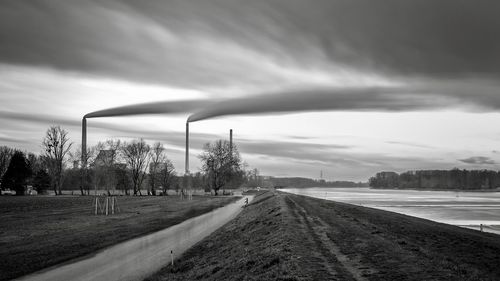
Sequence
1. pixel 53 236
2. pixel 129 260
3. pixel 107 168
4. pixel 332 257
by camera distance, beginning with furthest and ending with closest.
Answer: pixel 107 168
pixel 53 236
pixel 129 260
pixel 332 257

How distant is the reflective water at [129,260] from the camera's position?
2088cm

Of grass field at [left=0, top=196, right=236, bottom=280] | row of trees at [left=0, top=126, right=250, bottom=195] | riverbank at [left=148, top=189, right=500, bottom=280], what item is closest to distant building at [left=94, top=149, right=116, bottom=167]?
row of trees at [left=0, top=126, right=250, bottom=195]

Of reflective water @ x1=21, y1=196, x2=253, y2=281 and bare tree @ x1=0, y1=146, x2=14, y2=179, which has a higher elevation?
bare tree @ x1=0, y1=146, x2=14, y2=179

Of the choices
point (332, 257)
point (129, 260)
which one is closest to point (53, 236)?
point (129, 260)

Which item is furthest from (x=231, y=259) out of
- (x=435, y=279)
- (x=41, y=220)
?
(x=41, y=220)

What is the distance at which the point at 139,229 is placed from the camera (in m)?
38.9

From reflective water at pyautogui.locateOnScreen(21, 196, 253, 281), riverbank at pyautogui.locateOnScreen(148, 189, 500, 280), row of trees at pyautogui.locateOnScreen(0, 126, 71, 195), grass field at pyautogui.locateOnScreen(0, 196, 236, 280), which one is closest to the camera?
riverbank at pyautogui.locateOnScreen(148, 189, 500, 280)

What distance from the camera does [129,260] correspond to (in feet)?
80.6

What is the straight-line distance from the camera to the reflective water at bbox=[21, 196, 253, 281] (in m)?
20.9

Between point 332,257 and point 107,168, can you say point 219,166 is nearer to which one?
point 107,168

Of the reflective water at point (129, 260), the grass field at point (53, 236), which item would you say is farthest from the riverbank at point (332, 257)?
the grass field at point (53, 236)

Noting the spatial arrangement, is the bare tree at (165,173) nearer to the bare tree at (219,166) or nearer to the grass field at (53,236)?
the bare tree at (219,166)

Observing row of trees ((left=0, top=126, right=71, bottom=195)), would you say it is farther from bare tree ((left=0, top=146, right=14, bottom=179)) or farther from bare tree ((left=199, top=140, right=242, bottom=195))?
bare tree ((left=199, top=140, right=242, bottom=195))

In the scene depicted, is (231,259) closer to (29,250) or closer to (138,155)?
(29,250)
